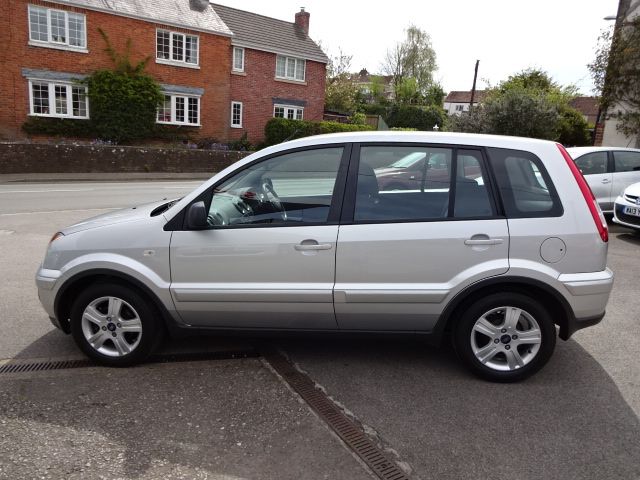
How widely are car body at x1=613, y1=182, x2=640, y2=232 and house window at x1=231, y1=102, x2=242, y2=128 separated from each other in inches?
916

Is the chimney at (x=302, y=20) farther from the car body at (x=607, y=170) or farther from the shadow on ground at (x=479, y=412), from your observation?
the shadow on ground at (x=479, y=412)

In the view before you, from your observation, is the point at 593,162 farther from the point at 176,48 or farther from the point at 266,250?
the point at 176,48

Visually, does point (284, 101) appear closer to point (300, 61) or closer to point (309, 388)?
point (300, 61)

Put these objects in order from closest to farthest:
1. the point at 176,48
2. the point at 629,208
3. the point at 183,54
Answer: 1. the point at 629,208
2. the point at 176,48
3. the point at 183,54

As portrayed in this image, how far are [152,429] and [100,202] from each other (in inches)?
431

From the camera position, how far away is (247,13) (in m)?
31.2

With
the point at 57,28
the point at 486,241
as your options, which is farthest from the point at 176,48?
the point at 486,241

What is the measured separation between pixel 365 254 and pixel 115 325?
189 centimetres

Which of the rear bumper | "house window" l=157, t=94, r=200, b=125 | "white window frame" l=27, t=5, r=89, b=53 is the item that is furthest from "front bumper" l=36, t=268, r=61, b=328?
"house window" l=157, t=94, r=200, b=125

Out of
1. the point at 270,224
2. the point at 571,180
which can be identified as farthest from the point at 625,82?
the point at 270,224

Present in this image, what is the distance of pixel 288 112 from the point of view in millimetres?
31781

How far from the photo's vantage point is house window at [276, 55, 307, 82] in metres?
31.0

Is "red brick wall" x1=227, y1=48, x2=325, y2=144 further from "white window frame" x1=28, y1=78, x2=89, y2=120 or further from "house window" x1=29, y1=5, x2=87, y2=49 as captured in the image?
"house window" x1=29, y1=5, x2=87, y2=49

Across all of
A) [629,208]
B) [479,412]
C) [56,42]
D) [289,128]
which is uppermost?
[56,42]
